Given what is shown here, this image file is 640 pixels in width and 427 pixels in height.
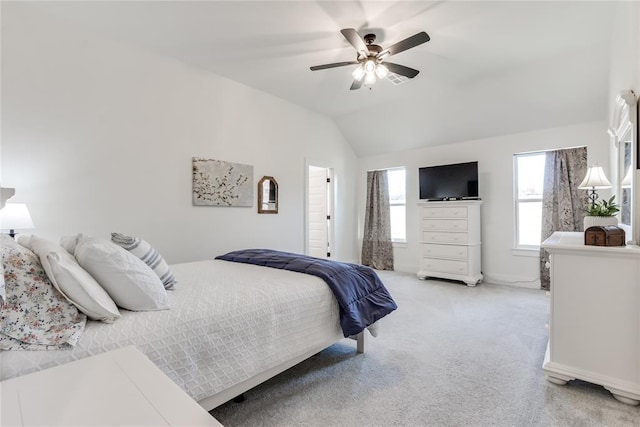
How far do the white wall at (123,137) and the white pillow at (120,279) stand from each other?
188 cm

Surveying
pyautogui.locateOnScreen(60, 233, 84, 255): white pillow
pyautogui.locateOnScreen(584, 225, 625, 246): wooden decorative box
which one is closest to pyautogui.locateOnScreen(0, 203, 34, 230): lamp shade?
pyautogui.locateOnScreen(60, 233, 84, 255): white pillow

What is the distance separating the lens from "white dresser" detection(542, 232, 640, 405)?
5.81 feet

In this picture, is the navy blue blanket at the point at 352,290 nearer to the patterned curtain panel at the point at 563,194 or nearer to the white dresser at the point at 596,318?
the white dresser at the point at 596,318

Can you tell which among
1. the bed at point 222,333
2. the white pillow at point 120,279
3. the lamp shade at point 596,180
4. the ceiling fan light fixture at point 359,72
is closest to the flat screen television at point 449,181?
the lamp shade at point 596,180

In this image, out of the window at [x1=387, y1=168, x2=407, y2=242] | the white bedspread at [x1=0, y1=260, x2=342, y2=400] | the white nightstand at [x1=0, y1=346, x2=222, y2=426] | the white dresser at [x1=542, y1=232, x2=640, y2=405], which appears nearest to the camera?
the white nightstand at [x1=0, y1=346, x2=222, y2=426]

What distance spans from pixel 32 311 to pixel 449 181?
510cm

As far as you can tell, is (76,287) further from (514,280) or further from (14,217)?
(514,280)

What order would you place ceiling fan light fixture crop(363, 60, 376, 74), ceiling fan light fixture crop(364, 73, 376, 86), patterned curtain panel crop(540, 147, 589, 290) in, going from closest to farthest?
ceiling fan light fixture crop(363, 60, 376, 74) → ceiling fan light fixture crop(364, 73, 376, 86) → patterned curtain panel crop(540, 147, 589, 290)

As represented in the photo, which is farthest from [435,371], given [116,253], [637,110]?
[637,110]

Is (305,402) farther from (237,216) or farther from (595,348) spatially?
(237,216)

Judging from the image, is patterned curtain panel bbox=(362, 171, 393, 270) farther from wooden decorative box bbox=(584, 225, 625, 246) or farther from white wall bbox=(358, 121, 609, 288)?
wooden decorative box bbox=(584, 225, 625, 246)

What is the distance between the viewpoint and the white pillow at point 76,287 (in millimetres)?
1247

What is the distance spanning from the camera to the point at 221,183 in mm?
4031

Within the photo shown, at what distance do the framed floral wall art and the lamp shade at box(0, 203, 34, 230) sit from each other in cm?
159
